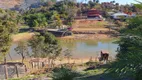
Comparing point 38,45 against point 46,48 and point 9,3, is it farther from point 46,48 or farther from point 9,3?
point 9,3

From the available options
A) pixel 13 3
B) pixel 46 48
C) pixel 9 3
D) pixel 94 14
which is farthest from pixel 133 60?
pixel 13 3

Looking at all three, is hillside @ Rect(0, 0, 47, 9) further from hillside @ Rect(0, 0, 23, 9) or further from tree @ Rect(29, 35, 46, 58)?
tree @ Rect(29, 35, 46, 58)

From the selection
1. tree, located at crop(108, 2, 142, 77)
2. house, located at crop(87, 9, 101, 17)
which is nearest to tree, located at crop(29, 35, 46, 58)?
tree, located at crop(108, 2, 142, 77)

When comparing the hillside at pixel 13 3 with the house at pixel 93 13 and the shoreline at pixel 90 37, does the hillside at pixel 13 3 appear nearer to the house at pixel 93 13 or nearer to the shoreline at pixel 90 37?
→ the house at pixel 93 13

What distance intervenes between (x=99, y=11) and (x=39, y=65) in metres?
41.2

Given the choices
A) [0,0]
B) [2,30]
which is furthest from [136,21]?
[0,0]

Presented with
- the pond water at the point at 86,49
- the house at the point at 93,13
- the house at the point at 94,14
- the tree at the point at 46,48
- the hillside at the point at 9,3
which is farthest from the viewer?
the hillside at the point at 9,3

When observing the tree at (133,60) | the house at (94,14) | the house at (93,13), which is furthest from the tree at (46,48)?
the house at (93,13)

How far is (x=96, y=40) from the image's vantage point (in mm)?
35031

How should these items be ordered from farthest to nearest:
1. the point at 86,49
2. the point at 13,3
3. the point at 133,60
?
the point at 13,3
the point at 86,49
the point at 133,60

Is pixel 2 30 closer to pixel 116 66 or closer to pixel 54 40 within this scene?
pixel 54 40

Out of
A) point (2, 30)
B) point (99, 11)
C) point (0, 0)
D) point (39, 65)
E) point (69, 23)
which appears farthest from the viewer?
point (0, 0)

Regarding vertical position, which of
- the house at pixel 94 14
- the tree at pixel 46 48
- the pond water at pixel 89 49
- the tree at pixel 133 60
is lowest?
the pond water at pixel 89 49

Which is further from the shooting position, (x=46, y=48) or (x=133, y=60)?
(x=46, y=48)
